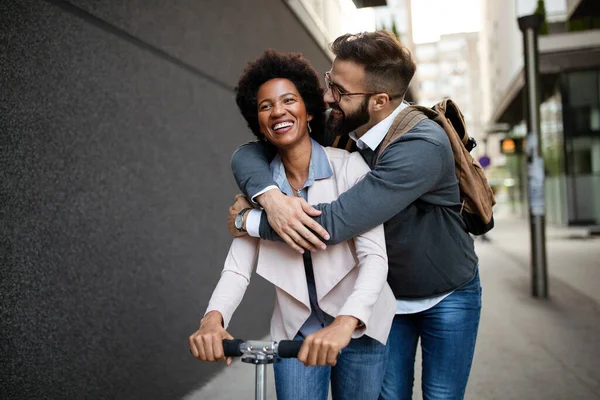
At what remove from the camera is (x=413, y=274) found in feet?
7.45

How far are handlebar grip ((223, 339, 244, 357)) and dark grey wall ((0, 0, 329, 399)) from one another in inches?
50.7

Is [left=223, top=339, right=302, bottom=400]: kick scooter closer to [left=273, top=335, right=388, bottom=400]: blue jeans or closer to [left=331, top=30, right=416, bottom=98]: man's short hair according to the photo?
[left=273, top=335, right=388, bottom=400]: blue jeans

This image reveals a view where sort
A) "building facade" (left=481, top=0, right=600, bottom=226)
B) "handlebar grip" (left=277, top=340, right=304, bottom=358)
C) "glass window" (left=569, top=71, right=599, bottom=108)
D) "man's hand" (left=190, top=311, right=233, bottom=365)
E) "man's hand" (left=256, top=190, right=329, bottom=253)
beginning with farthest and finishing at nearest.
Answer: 1. "glass window" (left=569, top=71, right=599, bottom=108)
2. "building facade" (left=481, top=0, right=600, bottom=226)
3. "man's hand" (left=256, top=190, right=329, bottom=253)
4. "man's hand" (left=190, top=311, right=233, bottom=365)
5. "handlebar grip" (left=277, top=340, right=304, bottom=358)

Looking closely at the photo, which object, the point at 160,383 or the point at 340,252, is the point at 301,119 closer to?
the point at 340,252

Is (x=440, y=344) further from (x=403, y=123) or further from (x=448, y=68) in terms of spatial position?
(x=448, y=68)

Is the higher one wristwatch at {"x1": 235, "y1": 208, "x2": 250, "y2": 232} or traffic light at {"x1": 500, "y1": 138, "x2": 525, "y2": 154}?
traffic light at {"x1": 500, "y1": 138, "x2": 525, "y2": 154}

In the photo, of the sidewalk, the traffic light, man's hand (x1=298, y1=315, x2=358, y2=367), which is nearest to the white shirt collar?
man's hand (x1=298, y1=315, x2=358, y2=367)

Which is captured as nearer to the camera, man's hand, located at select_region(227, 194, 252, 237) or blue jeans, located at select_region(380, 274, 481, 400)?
man's hand, located at select_region(227, 194, 252, 237)

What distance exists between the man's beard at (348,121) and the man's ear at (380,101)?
0.10 feet

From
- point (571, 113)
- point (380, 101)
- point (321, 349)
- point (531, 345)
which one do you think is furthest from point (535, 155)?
point (571, 113)

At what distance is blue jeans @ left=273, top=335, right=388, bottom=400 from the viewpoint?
2105 millimetres

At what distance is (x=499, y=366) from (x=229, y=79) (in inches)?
145

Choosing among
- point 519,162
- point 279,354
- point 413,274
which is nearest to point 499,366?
point 413,274

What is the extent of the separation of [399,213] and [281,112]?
0.58 meters
